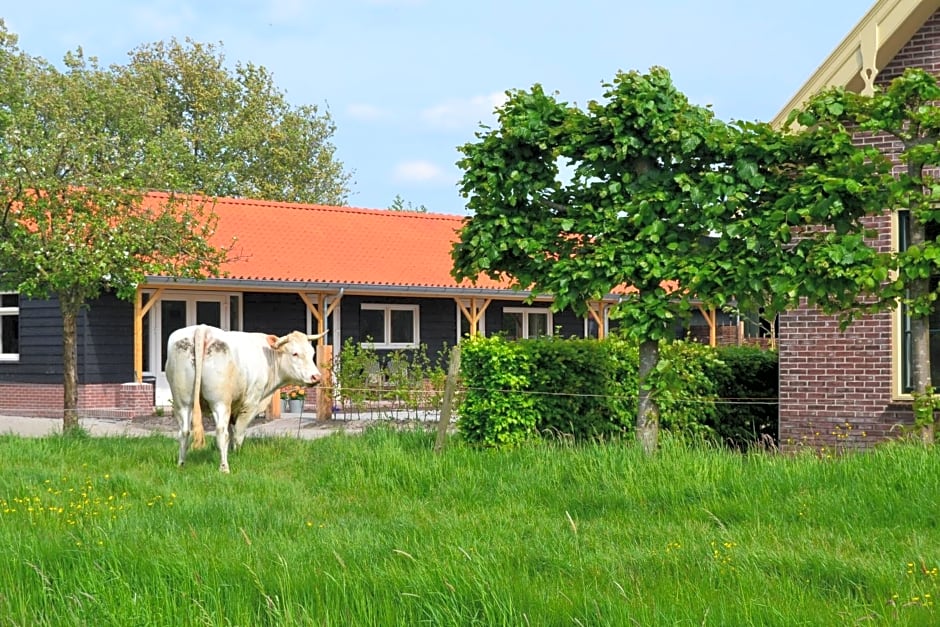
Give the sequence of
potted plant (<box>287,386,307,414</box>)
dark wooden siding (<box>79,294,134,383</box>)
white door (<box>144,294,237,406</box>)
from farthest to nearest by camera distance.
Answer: white door (<box>144,294,237,406</box>), dark wooden siding (<box>79,294,134,383</box>), potted plant (<box>287,386,307,414</box>)

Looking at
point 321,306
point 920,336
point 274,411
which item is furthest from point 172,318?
point 920,336

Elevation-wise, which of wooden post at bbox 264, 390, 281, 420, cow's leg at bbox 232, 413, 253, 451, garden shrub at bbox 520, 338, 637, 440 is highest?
garden shrub at bbox 520, 338, 637, 440

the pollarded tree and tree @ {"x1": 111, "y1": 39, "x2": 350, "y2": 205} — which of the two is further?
tree @ {"x1": 111, "y1": 39, "x2": 350, "y2": 205}

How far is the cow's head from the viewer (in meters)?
15.1

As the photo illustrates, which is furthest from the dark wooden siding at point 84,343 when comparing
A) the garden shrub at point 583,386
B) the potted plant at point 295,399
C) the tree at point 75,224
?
the garden shrub at point 583,386

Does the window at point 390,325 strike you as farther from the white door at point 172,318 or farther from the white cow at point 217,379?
the white cow at point 217,379

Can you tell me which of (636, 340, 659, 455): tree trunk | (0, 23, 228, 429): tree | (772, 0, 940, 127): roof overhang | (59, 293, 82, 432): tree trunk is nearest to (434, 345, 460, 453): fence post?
(636, 340, 659, 455): tree trunk

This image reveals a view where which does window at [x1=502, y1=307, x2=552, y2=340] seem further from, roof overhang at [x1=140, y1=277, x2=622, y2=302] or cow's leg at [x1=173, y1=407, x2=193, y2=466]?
cow's leg at [x1=173, y1=407, x2=193, y2=466]

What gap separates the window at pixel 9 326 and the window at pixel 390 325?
786 cm

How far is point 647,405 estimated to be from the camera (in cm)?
1373

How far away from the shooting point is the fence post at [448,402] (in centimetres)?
1383

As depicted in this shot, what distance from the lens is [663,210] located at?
44.2 ft

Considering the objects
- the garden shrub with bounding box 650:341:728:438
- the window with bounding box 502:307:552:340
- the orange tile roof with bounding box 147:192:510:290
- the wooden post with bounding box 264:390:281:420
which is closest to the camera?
the garden shrub with bounding box 650:341:728:438

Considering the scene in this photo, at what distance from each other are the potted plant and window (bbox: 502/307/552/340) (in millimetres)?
8292
